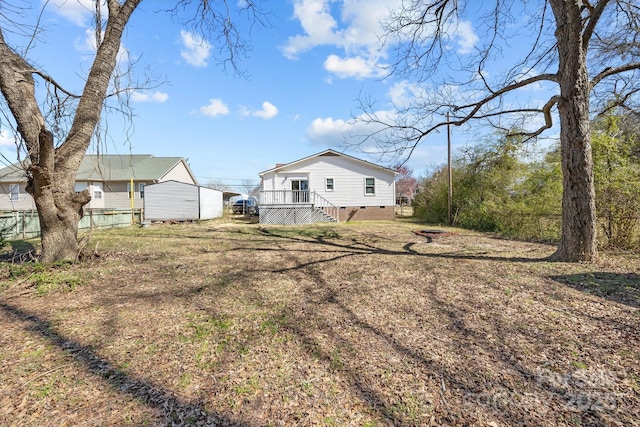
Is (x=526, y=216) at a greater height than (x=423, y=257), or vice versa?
(x=526, y=216)

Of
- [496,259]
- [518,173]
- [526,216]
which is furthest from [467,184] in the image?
[496,259]

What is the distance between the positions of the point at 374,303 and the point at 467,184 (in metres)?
15.0

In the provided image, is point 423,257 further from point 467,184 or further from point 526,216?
point 467,184

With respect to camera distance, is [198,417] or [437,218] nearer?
[198,417]

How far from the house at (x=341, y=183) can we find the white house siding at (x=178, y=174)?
9913 millimetres

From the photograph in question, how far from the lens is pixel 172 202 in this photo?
62.4 feet

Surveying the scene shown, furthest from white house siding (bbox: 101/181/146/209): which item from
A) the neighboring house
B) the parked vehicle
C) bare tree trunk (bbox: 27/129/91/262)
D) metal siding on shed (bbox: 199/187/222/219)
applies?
bare tree trunk (bbox: 27/129/91/262)

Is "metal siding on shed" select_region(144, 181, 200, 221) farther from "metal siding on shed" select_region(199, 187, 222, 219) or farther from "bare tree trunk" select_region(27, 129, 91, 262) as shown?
"bare tree trunk" select_region(27, 129, 91, 262)

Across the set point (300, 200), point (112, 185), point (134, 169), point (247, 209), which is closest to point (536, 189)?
point (300, 200)

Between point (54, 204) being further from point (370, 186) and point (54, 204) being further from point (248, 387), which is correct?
point (370, 186)

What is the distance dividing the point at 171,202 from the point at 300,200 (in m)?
7.96

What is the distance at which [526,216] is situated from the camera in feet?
36.2

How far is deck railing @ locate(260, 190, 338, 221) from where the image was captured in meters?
17.7

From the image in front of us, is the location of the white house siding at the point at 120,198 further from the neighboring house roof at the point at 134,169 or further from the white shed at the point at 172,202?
the white shed at the point at 172,202
